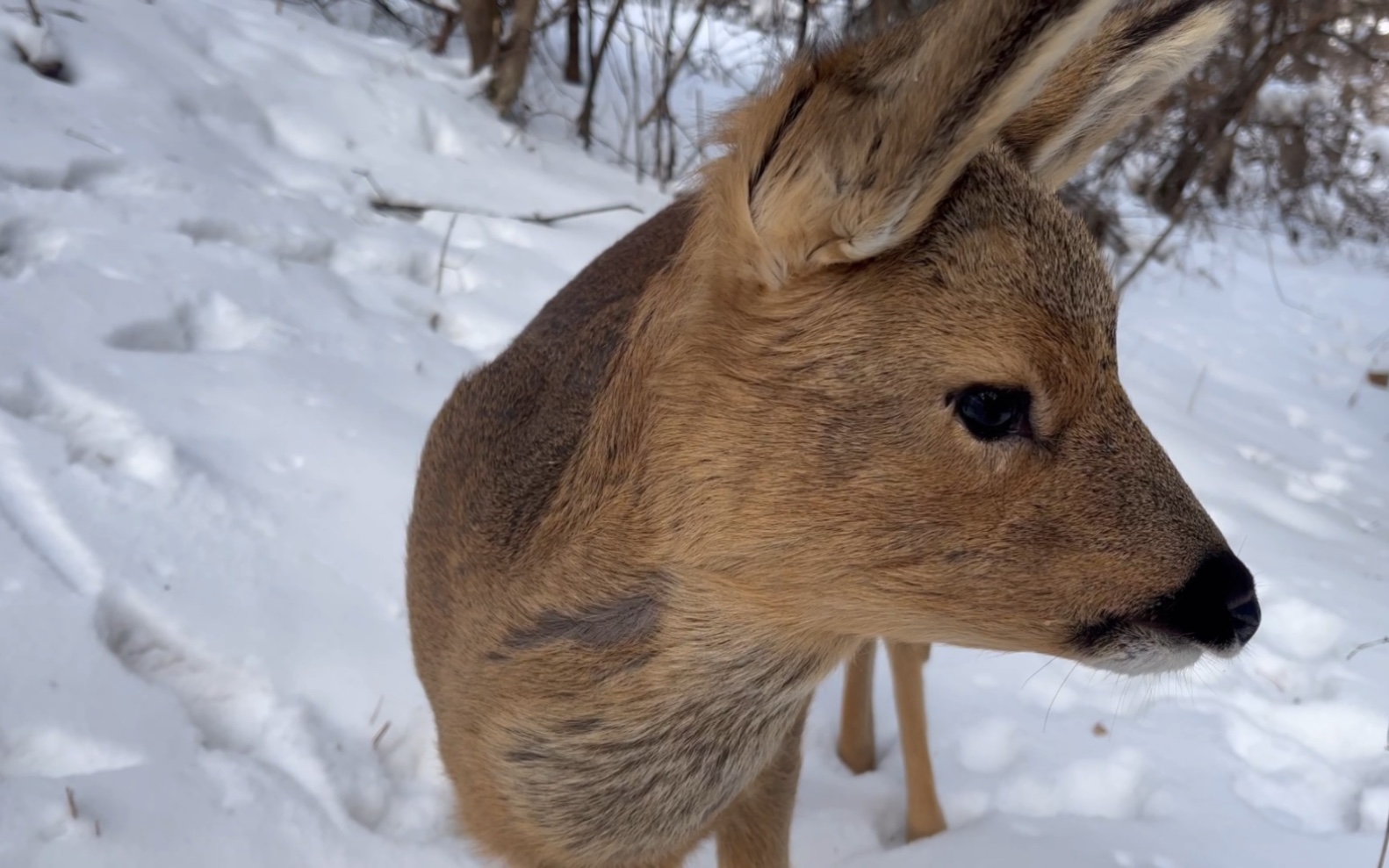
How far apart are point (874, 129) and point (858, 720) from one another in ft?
6.81

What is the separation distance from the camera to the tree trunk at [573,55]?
7.07 meters

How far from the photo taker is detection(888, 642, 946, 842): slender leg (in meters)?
2.62

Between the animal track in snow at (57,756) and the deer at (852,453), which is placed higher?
the deer at (852,453)

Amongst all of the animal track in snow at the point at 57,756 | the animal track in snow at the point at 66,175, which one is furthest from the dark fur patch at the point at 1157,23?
the animal track in snow at the point at 66,175

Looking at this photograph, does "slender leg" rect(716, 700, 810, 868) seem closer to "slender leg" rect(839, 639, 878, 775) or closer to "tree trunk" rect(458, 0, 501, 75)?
"slender leg" rect(839, 639, 878, 775)

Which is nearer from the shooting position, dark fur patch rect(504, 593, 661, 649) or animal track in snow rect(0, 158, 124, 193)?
dark fur patch rect(504, 593, 661, 649)

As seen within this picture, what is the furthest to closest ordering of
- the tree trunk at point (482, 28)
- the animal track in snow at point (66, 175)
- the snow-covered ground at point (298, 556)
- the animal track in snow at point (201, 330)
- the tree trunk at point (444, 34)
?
the tree trunk at point (444, 34) → the tree trunk at point (482, 28) → the animal track in snow at point (66, 175) → the animal track in snow at point (201, 330) → the snow-covered ground at point (298, 556)

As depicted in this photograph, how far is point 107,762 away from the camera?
75.6 inches

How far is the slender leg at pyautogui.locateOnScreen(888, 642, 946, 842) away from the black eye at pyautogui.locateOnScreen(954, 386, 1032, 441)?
1.50m

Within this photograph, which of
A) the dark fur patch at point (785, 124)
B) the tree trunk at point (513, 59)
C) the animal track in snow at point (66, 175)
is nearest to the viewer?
the dark fur patch at point (785, 124)

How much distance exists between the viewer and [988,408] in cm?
122

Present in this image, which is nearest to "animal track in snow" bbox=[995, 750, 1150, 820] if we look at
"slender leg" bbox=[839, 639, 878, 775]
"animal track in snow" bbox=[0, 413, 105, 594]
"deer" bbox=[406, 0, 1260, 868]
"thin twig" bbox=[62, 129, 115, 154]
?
"slender leg" bbox=[839, 639, 878, 775]

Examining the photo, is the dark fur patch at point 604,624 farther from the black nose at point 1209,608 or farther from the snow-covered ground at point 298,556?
the snow-covered ground at point 298,556

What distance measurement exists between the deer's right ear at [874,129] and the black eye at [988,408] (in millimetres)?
198
